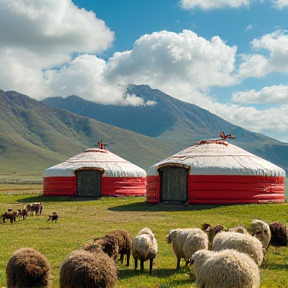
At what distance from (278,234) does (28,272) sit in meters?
9.15

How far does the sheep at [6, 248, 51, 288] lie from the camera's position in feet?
28.8

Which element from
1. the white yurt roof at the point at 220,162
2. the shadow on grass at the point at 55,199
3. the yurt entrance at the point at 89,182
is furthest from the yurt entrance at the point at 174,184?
the yurt entrance at the point at 89,182

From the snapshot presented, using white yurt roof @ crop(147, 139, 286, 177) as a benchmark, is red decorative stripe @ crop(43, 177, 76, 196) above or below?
below

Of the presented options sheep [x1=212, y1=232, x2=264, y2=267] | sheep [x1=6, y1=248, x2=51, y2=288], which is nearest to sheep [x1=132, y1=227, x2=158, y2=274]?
sheep [x1=212, y1=232, x2=264, y2=267]

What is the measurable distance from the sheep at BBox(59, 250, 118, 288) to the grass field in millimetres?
1011

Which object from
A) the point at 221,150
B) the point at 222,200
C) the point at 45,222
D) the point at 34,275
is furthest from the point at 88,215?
the point at 34,275

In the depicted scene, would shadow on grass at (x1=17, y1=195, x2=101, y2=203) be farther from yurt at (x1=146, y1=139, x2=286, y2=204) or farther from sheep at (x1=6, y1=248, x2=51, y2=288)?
sheep at (x1=6, y1=248, x2=51, y2=288)

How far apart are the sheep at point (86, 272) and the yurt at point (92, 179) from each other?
29.8 metres

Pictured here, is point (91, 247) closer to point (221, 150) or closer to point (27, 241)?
point (27, 241)

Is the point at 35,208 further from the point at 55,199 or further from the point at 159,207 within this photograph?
the point at 55,199

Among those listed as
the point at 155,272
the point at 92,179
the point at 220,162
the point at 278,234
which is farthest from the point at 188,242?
the point at 92,179

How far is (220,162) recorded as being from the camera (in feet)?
102

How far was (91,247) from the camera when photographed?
10.2 metres

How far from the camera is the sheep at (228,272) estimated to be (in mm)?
7789
